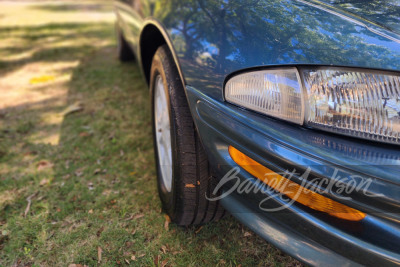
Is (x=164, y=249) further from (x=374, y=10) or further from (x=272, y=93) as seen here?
(x=374, y=10)

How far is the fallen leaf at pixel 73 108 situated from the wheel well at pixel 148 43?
3.39 feet

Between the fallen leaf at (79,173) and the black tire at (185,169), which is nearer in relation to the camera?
the black tire at (185,169)

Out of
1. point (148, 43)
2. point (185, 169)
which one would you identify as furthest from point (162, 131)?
point (148, 43)

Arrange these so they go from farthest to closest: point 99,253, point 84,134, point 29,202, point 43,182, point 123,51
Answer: point 123,51, point 84,134, point 43,182, point 29,202, point 99,253

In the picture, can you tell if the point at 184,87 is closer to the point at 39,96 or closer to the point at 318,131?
the point at 318,131

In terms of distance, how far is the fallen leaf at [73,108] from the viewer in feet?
10.2

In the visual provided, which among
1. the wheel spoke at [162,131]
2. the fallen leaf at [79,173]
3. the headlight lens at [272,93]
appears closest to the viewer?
the headlight lens at [272,93]

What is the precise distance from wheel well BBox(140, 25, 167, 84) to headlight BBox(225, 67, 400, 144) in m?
1.11

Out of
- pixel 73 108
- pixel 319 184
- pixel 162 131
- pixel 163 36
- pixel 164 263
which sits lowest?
pixel 164 263

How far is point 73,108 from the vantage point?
10.4 ft

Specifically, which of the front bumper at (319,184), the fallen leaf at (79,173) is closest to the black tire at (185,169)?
the front bumper at (319,184)

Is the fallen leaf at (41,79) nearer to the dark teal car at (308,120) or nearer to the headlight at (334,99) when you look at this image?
the dark teal car at (308,120)

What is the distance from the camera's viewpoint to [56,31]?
6.29m

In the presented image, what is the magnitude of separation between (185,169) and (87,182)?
3.19ft
